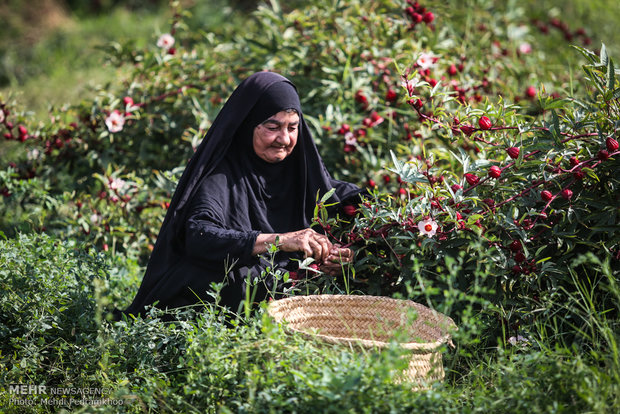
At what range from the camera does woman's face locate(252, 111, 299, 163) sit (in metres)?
3.10

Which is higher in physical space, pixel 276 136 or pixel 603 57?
pixel 603 57

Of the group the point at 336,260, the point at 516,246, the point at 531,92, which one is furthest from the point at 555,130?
the point at 531,92

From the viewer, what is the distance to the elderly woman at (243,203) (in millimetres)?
2854

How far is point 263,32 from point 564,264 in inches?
115

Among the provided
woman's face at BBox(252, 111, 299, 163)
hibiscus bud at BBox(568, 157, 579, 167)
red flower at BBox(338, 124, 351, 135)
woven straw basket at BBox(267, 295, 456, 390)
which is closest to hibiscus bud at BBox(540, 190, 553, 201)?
hibiscus bud at BBox(568, 157, 579, 167)

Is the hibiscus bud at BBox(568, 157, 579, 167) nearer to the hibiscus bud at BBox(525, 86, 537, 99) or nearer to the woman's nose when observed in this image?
the woman's nose

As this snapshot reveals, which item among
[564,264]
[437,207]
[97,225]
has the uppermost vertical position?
[437,207]

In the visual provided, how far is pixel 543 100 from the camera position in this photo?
2.86 m

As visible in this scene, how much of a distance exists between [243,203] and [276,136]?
13.4 inches

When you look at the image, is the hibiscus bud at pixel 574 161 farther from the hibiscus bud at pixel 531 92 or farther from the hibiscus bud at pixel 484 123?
the hibiscus bud at pixel 531 92

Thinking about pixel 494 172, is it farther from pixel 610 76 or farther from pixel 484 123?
pixel 610 76

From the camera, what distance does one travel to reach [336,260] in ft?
9.88

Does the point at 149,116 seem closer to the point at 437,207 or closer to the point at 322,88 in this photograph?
the point at 322,88

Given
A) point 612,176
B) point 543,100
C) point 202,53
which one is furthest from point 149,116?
point 612,176
